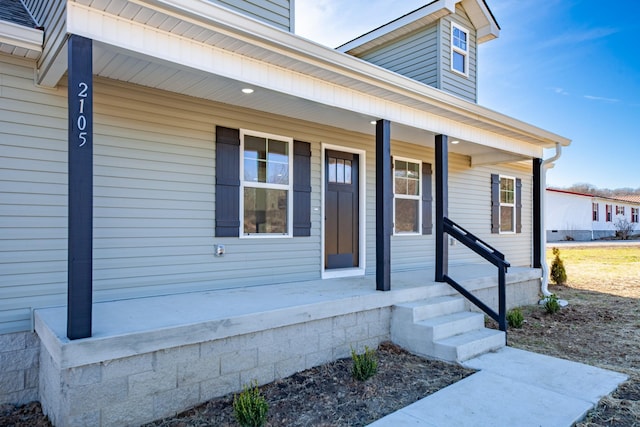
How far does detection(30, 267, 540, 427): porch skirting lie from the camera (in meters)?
2.71

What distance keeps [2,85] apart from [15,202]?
0.99 meters

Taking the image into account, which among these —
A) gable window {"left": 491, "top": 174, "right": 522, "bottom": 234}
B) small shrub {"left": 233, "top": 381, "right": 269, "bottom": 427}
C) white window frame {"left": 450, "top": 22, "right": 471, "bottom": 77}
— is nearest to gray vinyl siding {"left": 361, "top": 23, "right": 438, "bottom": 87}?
white window frame {"left": 450, "top": 22, "right": 471, "bottom": 77}

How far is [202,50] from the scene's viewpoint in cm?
339

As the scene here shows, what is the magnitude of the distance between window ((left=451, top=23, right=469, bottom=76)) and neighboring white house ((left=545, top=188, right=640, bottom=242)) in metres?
23.2

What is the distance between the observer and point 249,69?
3693 mm

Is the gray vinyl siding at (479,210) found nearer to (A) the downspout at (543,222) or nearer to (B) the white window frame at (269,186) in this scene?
(A) the downspout at (543,222)

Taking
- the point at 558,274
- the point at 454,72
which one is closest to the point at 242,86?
the point at 454,72

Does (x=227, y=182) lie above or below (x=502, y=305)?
above

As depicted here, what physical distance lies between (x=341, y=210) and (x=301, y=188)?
896 mm

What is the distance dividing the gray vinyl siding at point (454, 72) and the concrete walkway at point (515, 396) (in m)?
5.02

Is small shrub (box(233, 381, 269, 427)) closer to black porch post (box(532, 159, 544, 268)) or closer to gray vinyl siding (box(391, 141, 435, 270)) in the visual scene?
gray vinyl siding (box(391, 141, 435, 270))

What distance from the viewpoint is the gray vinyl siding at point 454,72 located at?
24.1 feet

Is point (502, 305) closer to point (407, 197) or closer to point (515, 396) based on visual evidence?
point (515, 396)

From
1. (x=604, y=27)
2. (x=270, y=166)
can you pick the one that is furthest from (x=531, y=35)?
(x=270, y=166)
